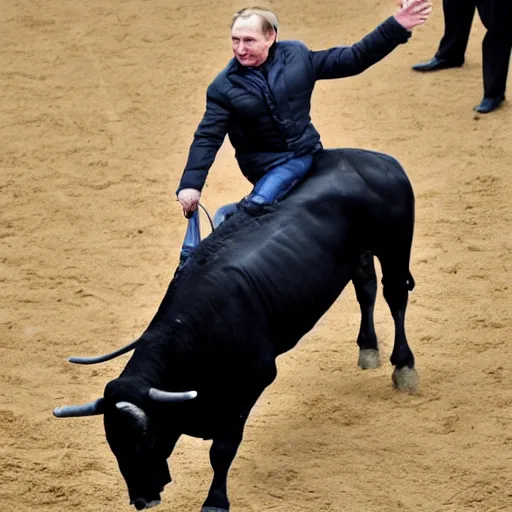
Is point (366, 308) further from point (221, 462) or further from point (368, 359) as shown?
point (221, 462)

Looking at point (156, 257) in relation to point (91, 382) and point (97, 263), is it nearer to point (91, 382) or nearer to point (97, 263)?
point (97, 263)

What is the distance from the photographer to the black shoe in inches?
481

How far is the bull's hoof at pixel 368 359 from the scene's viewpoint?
8602 mm

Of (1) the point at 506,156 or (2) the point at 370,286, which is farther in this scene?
(1) the point at 506,156

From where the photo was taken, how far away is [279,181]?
293 inches

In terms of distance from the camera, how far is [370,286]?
8.48 m

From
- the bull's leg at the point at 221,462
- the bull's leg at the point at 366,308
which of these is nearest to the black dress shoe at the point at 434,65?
the bull's leg at the point at 366,308

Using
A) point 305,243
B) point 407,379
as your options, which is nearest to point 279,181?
point 305,243

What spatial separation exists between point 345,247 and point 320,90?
543 centimetres

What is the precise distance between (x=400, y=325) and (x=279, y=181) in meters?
1.44

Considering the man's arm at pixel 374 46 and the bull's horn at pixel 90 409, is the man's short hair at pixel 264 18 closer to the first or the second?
the man's arm at pixel 374 46

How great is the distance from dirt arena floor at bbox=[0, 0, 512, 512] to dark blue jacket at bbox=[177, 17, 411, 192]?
69.7 inches

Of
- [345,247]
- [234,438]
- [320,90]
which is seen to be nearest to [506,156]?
[320,90]

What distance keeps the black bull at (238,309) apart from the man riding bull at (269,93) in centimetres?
21
